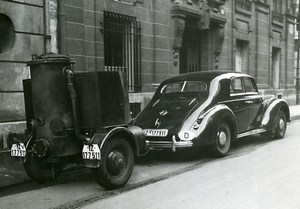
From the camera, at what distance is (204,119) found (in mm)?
7410

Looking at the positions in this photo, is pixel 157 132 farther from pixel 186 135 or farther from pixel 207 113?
pixel 207 113

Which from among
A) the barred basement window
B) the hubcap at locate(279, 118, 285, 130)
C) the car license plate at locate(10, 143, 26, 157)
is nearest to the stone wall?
the barred basement window

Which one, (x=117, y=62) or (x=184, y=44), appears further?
(x=184, y=44)

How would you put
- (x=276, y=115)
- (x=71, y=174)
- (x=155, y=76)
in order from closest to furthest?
1. (x=71, y=174)
2. (x=276, y=115)
3. (x=155, y=76)

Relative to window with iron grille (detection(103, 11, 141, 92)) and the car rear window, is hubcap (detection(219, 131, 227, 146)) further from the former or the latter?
window with iron grille (detection(103, 11, 141, 92))

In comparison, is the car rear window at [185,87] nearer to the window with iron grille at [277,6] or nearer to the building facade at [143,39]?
the building facade at [143,39]

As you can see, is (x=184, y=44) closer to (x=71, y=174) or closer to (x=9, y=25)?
(x=9, y=25)

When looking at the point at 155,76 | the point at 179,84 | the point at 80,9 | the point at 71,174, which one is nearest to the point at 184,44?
the point at 155,76

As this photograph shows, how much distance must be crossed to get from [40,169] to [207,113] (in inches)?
131

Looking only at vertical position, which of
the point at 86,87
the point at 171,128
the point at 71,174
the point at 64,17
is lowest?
the point at 71,174

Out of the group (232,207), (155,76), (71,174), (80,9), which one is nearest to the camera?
(232,207)

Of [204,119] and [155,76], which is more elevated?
[155,76]

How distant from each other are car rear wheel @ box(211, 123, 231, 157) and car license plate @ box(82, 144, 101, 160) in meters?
3.08

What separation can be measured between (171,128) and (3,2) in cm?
472
